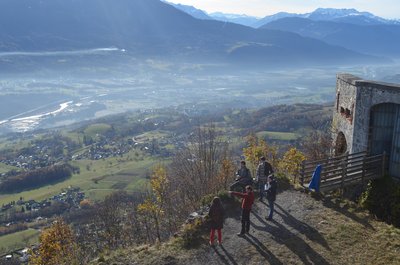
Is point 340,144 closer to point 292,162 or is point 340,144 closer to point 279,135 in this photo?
point 292,162

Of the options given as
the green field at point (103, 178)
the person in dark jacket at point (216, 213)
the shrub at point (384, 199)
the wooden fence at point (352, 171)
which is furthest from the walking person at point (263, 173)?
the green field at point (103, 178)

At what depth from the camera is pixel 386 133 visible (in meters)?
22.5

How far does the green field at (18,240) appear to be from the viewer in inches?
3027

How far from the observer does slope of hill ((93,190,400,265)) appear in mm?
16312

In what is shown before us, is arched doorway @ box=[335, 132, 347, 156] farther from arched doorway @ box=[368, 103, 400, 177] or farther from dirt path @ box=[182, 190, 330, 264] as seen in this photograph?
dirt path @ box=[182, 190, 330, 264]

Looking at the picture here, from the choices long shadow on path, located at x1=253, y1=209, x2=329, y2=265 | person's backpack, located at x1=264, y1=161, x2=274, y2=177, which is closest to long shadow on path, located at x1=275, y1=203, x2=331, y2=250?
long shadow on path, located at x1=253, y1=209, x2=329, y2=265

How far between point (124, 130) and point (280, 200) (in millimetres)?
176207

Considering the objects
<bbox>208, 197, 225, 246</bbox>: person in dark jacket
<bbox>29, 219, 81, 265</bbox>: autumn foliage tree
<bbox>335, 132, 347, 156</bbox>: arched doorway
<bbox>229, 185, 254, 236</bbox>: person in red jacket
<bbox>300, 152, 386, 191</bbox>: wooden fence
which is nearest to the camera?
<bbox>208, 197, 225, 246</bbox>: person in dark jacket

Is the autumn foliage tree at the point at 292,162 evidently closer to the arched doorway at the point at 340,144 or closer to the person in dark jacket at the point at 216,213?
the arched doorway at the point at 340,144

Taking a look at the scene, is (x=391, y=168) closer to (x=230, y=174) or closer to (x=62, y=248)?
(x=230, y=174)

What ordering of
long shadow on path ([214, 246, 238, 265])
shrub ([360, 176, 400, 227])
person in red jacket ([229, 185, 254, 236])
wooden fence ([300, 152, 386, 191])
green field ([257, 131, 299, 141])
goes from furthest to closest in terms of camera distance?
green field ([257, 131, 299, 141]), wooden fence ([300, 152, 386, 191]), shrub ([360, 176, 400, 227]), person in red jacket ([229, 185, 254, 236]), long shadow on path ([214, 246, 238, 265])

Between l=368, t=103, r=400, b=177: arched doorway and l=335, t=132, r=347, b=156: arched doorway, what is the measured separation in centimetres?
333

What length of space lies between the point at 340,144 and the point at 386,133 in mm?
4521

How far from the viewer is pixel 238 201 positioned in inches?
859
